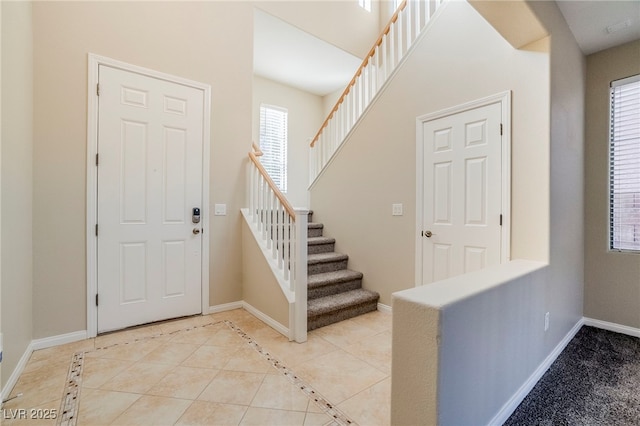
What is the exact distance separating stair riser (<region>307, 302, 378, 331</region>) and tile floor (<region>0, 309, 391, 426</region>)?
0.32 ft

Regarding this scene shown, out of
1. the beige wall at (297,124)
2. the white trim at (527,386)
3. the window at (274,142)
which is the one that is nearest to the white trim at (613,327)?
the white trim at (527,386)

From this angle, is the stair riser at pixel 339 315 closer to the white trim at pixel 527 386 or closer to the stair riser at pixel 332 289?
the stair riser at pixel 332 289

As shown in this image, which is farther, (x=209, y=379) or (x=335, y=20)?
(x=335, y=20)

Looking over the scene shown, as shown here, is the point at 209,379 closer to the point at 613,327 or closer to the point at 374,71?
the point at 613,327

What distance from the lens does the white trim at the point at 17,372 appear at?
66.1 inches

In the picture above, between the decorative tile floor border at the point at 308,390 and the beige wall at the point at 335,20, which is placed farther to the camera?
the beige wall at the point at 335,20

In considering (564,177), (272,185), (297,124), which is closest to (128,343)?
(272,185)

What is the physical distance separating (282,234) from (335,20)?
3.53m

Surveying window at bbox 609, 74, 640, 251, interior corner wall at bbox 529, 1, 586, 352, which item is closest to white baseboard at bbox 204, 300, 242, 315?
interior corner wall at bbox 529, 1, 586, 352

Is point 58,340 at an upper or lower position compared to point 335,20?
lower

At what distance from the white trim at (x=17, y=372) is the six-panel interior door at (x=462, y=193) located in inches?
126

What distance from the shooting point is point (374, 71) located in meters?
3.68

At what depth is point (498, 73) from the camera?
2.42 meters

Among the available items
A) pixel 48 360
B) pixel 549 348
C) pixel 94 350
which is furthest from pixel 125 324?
pixel 549 348
